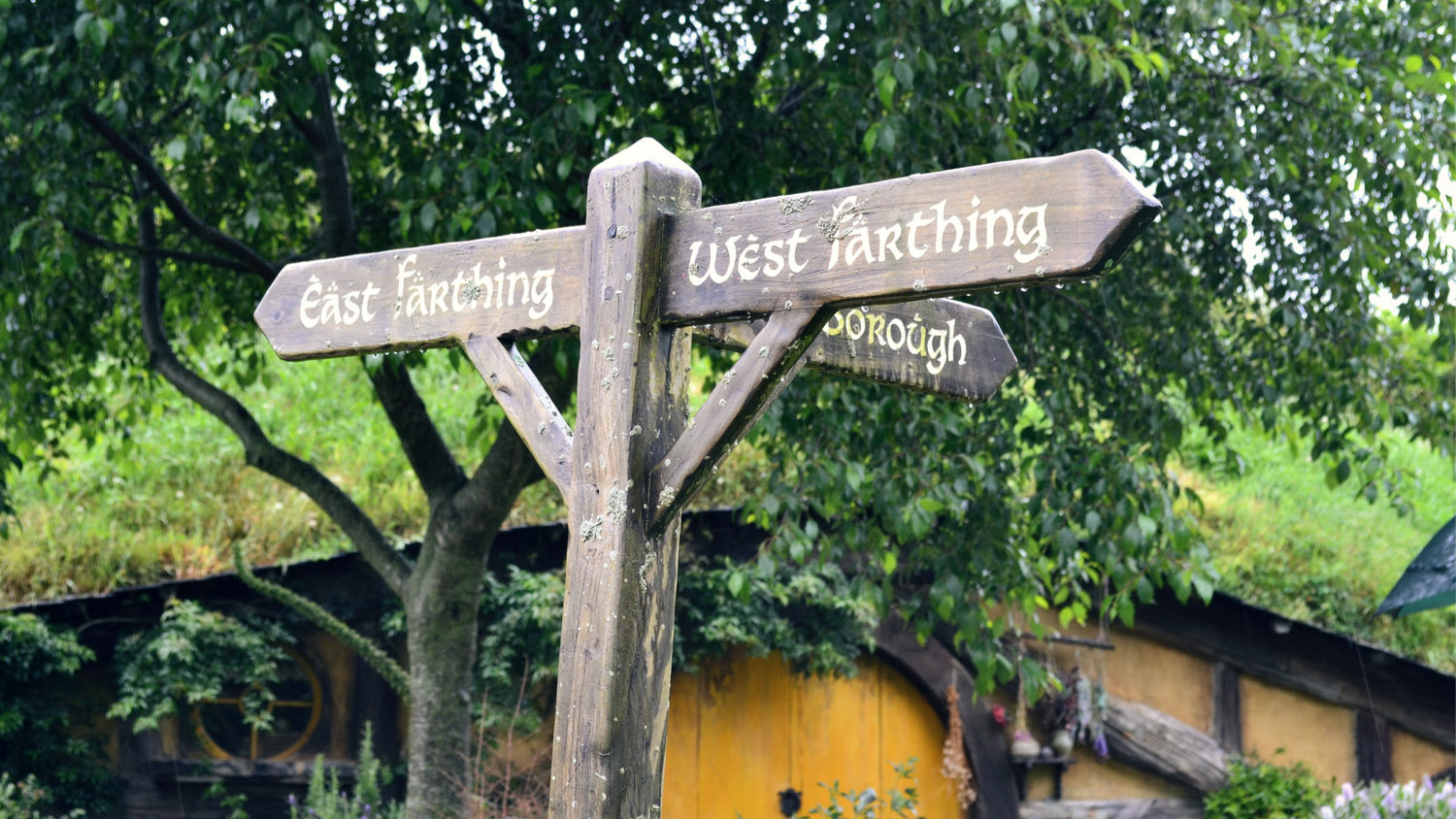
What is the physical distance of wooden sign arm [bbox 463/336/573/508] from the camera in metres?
2.38

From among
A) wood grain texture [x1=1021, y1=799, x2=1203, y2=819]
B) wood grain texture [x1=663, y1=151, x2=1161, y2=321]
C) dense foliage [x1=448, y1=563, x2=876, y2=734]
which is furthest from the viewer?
wood grain texture [x1=1021, y1=799, x2=1203, y2=819]

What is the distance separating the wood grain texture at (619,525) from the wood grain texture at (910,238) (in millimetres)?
76

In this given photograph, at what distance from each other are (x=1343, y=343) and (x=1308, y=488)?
532cm

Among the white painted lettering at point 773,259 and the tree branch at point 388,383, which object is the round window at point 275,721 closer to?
the tree branch at point 388,383

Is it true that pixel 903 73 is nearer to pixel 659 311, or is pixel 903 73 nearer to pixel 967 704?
pixel 659 311

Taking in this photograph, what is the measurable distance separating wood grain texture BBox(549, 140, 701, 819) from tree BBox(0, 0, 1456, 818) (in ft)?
7.40

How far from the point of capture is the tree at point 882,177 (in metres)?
4.88

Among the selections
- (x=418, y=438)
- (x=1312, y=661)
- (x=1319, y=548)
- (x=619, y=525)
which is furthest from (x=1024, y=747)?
(x=619, y=525)

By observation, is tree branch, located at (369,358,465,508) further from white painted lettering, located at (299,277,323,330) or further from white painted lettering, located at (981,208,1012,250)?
white painted lettering, located at (981,208,1012,250)

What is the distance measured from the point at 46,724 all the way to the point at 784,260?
6989 mm

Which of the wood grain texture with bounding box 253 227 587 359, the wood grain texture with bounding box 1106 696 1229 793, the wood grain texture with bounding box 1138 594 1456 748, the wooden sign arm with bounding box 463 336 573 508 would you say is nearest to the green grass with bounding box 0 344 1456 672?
the wood grain texture with bounding box 1138 594 1456 748

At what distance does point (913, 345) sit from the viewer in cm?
274

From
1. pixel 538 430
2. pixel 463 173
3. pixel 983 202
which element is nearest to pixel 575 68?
pixel 463 173

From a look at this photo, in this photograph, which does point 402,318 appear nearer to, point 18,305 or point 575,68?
point 575,68
